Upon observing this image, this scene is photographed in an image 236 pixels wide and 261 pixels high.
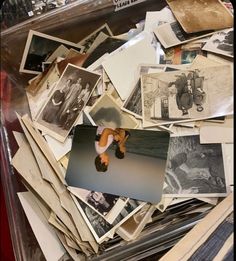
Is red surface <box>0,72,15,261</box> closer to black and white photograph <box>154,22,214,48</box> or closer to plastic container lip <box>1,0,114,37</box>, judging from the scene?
plastic container lip <box>1,0,114,37</box>

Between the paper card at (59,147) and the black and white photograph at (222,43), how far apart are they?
0.36 meters

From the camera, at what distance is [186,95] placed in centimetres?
91

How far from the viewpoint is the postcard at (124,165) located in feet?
2.95

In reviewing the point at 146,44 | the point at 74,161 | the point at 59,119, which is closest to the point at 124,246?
the point at 74,161

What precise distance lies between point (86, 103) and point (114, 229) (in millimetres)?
280

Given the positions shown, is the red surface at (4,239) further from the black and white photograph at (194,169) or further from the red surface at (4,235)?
the black and white photograph at (194,169)

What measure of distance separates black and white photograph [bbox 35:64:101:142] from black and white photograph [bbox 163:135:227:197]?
227mm

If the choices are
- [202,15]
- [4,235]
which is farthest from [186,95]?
[4,235]

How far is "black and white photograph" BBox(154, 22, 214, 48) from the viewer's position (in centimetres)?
99

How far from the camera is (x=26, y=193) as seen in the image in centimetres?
99

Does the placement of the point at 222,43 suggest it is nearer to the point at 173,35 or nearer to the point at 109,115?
the point at 173,35

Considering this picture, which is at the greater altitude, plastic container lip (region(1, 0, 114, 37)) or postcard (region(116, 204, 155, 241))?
plastic container lip (region(1, 0, 114, 37))

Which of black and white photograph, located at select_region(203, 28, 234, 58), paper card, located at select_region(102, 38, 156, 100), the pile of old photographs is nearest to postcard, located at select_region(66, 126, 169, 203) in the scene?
the pile of old photographs

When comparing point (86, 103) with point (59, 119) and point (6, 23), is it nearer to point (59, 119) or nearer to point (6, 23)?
point (59, 119)
